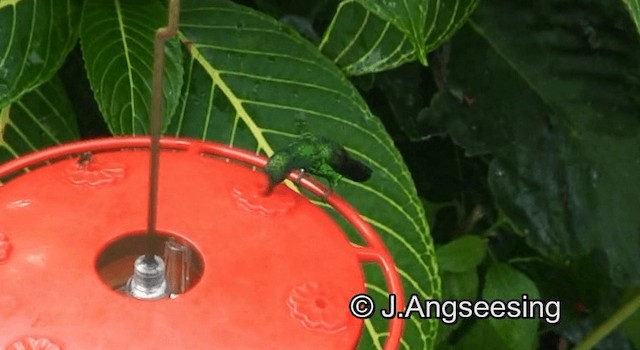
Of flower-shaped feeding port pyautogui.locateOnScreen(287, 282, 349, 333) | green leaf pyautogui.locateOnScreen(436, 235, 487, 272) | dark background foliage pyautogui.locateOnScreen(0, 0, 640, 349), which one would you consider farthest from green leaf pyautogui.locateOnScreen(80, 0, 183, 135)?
green leaf pyautogui.locateOnScreen(436, 235, 487, 272)

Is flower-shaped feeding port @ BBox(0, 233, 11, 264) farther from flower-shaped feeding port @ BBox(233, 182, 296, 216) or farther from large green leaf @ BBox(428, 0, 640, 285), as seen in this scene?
large green leaf @ BBox(428, 0, 640, 285)

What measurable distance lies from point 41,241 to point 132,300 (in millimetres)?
75

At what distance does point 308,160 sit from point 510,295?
2.42 ft

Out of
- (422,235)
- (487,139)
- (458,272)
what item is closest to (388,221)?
(422,235)

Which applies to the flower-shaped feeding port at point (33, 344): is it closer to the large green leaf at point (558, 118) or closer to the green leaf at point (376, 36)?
the green leaf at point (376, 36)

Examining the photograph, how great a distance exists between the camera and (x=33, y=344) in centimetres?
48

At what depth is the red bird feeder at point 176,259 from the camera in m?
0.49

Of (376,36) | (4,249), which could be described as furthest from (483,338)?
(4,249)

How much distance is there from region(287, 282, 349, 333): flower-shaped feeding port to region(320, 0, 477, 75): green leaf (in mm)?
460

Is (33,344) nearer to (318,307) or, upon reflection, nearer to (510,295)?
(318,307)

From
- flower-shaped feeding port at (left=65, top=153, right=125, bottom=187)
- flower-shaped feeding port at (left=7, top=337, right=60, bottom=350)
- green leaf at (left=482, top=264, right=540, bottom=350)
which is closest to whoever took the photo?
flower-shaped feeding port at (left=7, top=337, right=60, bottom=350)

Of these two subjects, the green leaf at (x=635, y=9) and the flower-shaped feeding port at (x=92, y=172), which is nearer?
the flower-shaped feeding port at (x=92, y=172)

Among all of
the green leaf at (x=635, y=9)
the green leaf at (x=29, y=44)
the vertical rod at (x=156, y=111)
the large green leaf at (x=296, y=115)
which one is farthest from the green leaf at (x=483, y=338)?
the vertical rod at (x=156, y=111)

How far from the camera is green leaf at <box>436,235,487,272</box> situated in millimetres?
1234
